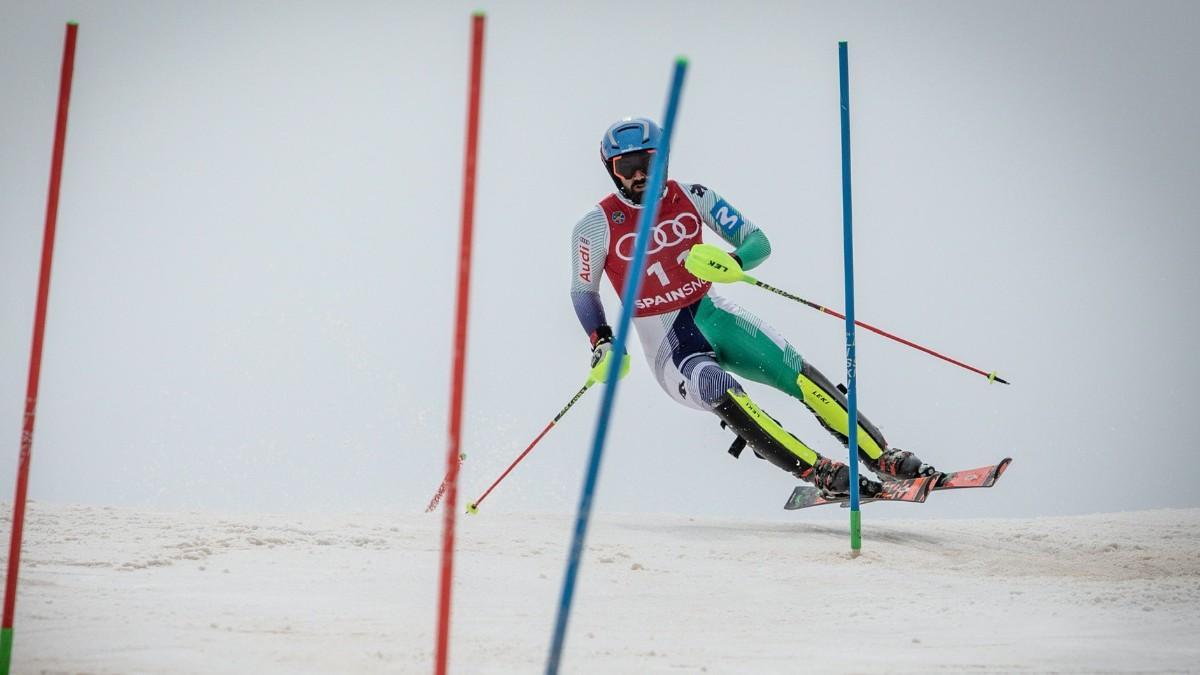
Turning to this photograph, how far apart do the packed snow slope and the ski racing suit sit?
581mm

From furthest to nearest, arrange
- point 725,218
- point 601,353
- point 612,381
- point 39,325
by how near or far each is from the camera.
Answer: point 725,218 < point 601,353 < point 39,325 < point 612,381

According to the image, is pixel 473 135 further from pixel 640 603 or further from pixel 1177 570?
pixel 1177 570

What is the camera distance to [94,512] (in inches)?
235

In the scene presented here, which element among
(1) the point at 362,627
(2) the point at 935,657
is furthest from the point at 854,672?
(1) the point at 362,627

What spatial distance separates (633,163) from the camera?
6020mm

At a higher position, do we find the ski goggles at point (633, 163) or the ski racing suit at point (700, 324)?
the ski goggles at point (633, 163)

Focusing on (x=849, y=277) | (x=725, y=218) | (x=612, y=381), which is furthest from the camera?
(x=725, y=218)

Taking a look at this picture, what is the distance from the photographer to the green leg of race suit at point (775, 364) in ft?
20.8

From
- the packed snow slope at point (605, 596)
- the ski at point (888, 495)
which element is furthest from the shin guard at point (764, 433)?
the packed snow slope at point (605, 596)

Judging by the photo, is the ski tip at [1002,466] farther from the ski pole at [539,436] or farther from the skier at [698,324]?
the ski pole at [539,436]

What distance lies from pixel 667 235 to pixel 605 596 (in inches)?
88.8

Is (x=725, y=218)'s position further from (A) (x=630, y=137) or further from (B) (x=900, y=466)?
(B) (x=900, y=466)

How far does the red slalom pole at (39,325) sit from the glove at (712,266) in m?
3.38

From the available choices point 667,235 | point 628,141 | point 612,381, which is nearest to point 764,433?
point 667,235
